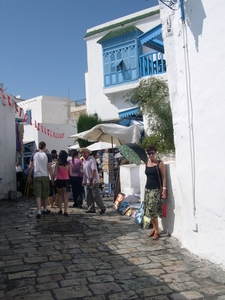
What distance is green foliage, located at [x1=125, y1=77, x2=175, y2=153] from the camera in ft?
28.2

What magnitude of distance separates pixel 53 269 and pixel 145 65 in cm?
1226

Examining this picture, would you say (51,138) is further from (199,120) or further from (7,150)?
(199,120)

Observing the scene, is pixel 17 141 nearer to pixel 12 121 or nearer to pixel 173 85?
pixel 12 121

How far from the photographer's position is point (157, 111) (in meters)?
9.48

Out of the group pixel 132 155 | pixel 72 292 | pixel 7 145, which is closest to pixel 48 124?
pixel 7 145

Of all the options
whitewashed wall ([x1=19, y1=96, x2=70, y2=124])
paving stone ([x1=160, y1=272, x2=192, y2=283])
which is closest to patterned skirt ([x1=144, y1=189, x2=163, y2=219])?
paving stone ([x1=160, y1=272, x2=192, y2=283])

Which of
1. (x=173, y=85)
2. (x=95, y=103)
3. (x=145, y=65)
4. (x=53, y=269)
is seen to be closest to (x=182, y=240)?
(x=53, y=269)

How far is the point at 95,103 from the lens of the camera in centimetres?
2027

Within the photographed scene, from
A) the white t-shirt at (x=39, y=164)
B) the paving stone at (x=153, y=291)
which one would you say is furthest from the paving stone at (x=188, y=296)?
the white t-shirt at (x=39, y=164)

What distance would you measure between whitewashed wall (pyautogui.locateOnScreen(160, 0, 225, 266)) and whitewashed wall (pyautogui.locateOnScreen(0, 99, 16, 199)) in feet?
26.9

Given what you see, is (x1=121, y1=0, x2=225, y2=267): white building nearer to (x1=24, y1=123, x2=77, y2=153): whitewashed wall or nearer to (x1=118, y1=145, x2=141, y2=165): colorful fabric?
(x1=118, y1=145, x2=141, y2=165): colorful fabric

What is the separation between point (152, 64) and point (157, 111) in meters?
6.12

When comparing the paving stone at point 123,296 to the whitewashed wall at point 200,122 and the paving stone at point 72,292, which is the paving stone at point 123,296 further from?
the whitewashed wall at point 200,122

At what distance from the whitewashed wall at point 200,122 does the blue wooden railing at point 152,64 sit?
8.93 meters
